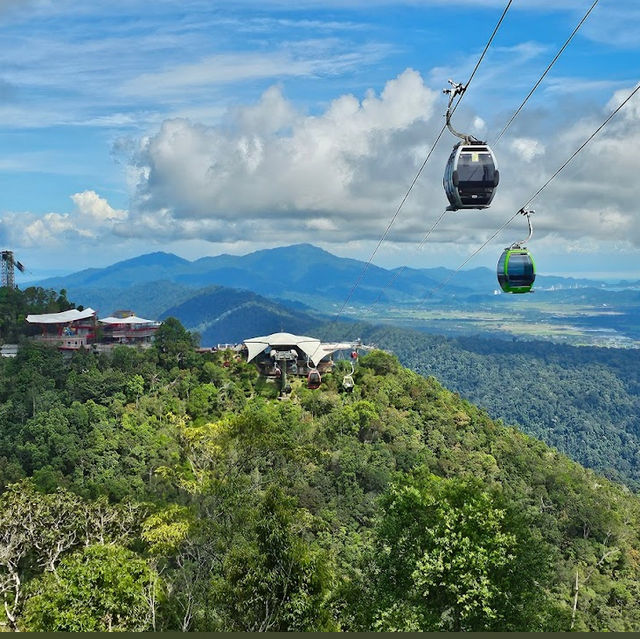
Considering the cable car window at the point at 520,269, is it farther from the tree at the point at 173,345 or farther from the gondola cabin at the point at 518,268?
the tree at the point at 173,345

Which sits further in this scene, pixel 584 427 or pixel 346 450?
pixel 584 427

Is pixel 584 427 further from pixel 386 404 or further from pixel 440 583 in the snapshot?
pixel 440 583

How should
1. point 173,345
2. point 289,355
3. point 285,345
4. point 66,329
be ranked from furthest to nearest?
point 66,329, point 285,345, point 173,345, point 289,355

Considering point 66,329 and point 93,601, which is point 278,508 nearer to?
point 93,601

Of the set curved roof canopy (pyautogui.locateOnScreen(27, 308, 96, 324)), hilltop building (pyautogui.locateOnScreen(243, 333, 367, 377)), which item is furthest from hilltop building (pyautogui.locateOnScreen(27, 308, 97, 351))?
hilltop building (pyautogui.locateOnScreen(243, 333, 367, 377))

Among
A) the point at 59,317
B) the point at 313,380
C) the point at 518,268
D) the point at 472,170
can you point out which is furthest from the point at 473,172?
the point at 59,317

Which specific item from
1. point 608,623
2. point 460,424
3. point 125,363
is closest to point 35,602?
point 608,623
